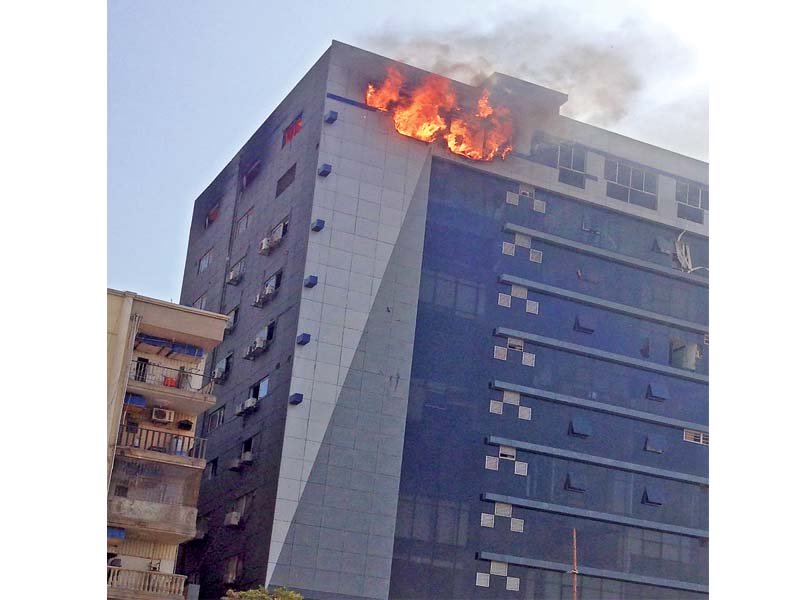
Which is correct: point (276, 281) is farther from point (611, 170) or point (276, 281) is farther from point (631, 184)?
point (631, 184)

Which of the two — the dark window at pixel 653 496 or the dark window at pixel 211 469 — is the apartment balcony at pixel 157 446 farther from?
the dark window at pixel 653 496

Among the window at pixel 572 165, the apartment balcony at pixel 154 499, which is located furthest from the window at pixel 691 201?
the apartment balcony at pixel 154 499

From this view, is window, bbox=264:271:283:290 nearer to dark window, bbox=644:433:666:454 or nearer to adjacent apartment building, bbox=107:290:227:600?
adjacent apartment building, bbox=107:290:227:600

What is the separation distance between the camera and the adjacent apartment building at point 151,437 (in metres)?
32.5

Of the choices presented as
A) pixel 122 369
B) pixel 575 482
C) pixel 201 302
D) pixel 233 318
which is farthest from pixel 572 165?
pixel 122 369

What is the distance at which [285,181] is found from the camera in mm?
46875

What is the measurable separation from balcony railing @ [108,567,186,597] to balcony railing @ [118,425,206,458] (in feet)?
11.9

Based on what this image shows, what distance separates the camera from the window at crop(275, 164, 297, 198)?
46.3 metres

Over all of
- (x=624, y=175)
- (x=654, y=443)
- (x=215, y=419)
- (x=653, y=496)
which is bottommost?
(x=653, y=496)

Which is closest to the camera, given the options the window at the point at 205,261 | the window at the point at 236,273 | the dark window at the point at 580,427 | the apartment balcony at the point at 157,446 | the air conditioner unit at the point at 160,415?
the apartment balcony at the point at 157,446

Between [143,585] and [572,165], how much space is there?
25560 mm

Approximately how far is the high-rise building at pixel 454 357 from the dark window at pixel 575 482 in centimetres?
9

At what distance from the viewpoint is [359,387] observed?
1624 inches
